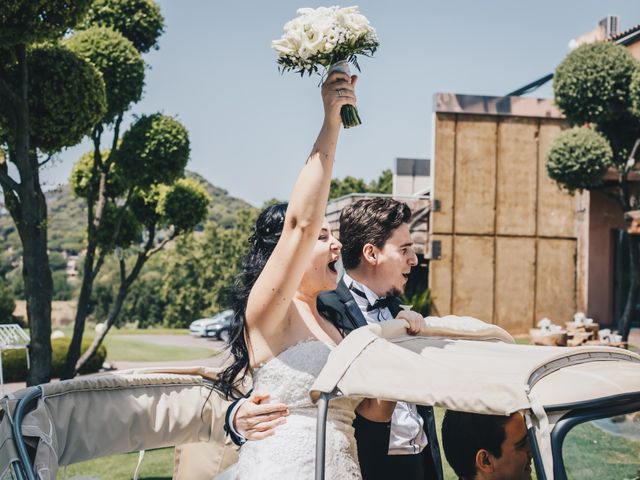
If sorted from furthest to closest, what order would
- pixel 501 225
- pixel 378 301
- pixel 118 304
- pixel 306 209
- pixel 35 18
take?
pixel 501 225 < pixel 118 304 < pixel 35 18 < pixel 378 301 < pixel 306 209

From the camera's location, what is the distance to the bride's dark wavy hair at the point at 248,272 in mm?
2715

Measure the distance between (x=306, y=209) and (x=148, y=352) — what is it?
989 inches

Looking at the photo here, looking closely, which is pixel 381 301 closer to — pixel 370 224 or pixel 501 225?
pixel 370 224

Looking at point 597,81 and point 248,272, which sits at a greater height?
point 597,81

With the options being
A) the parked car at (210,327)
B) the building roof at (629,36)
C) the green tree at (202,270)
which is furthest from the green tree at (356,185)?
the building roof at (629,36)

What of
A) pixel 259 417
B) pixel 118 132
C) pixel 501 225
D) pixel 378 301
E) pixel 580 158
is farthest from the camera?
pixel 501 225

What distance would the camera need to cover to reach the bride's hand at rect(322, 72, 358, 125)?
2.40m

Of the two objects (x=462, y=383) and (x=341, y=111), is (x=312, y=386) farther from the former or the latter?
(x=341, y=111)

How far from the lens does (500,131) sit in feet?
71.8

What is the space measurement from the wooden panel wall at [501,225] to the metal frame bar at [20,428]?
1942 cm

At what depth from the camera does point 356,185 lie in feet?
235

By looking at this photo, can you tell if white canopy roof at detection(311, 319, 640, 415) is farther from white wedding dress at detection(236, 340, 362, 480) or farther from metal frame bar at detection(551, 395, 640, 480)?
white wedding dress at detection(236, 340, 362, 480)

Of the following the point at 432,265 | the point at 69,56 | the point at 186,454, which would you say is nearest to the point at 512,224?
the point at 432,265

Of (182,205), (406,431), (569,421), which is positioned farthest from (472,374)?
(182,205)
